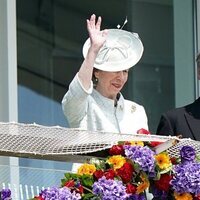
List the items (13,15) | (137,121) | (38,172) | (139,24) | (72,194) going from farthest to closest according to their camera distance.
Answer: (139,24) < (13,15) < (137,121) < (38,172) < (72,194)

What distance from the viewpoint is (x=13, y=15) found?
23.9ft

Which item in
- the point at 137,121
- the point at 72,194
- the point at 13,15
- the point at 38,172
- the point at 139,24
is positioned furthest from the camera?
the point at 139,24

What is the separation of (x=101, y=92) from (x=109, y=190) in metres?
1.47

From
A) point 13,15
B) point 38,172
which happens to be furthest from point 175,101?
point 38,172

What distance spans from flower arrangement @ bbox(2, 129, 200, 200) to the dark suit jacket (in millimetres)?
1211

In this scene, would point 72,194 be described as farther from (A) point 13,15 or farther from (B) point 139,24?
(B) point 139,24

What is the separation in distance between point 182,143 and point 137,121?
47.4 inches

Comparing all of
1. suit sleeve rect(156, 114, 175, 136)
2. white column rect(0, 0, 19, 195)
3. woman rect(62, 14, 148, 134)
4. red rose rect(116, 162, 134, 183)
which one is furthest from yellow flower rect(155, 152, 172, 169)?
white column rect(0, 0, 19, 195)

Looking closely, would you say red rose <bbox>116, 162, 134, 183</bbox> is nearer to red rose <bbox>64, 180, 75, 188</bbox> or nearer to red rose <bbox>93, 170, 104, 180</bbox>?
red rose <bbox>93, 170, 104, 180</bbox>

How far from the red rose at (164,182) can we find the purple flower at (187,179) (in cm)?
3

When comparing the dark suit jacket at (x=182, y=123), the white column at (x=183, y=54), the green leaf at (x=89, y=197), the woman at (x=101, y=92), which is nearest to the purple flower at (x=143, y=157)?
the green leaf at (x=89, y=197)

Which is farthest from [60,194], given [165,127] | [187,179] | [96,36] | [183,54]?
[183,54]

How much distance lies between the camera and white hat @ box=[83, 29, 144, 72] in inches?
216

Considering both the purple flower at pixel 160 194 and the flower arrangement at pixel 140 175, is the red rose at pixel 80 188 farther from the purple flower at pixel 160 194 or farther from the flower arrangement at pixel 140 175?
the purple flower at pixel 160 194
